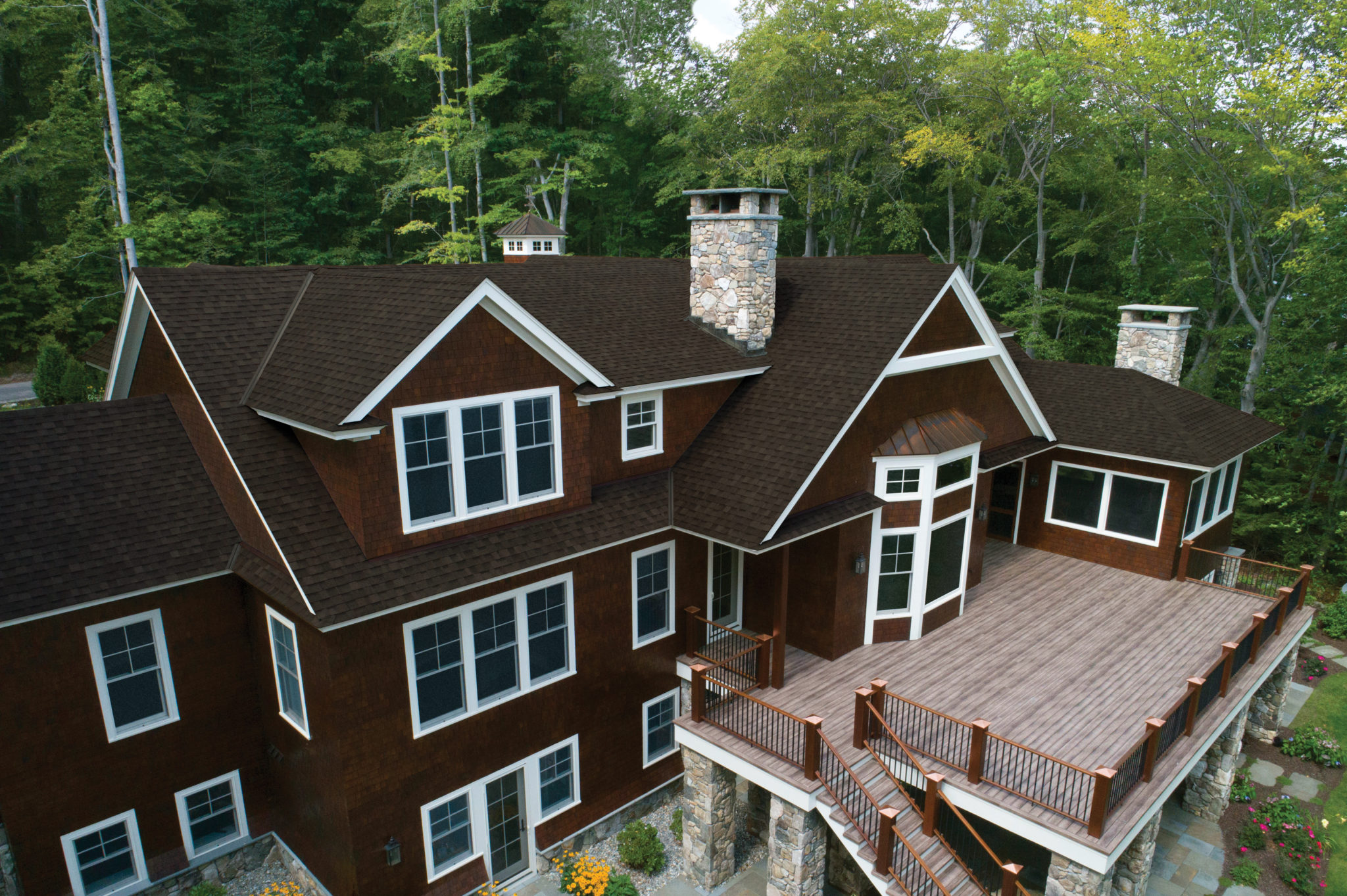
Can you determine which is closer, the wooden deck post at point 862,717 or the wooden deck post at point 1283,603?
the wooden deck post at point 862,717

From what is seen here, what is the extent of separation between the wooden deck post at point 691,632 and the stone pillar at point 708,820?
1752 mm

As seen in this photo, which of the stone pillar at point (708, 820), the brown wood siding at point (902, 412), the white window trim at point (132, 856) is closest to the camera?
the white window trim at point (132, 856)

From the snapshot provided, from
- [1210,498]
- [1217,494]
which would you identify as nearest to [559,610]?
[1210,498]

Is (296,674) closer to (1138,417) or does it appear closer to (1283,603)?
(1283,603)

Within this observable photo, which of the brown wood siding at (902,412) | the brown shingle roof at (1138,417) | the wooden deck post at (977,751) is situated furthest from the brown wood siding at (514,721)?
the brown shingle roof at (1138,417)

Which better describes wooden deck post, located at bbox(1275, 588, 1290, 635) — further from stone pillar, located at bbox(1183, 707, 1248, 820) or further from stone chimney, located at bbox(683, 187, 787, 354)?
stone chimney, located at bbox(683, 187, 787, 354)

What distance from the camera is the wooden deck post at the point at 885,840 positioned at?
8.72 metres

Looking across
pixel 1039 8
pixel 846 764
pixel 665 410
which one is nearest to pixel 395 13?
pixel 1039 8

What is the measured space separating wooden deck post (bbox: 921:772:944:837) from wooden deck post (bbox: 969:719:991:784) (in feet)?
Answer: 1.32

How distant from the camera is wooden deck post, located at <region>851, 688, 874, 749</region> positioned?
10.1 meters

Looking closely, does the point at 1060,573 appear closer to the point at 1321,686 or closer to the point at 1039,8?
the point at 1321,686

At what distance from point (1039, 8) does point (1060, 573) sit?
20897mm

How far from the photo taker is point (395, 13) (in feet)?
115

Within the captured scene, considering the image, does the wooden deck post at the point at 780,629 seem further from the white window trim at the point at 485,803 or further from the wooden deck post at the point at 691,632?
the white window trim at the point at 485,803
